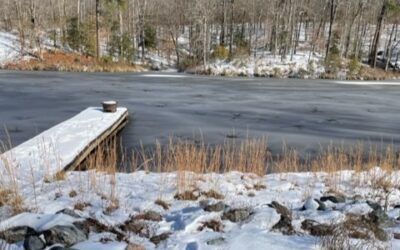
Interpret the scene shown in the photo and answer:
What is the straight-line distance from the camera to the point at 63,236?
→ 359cm

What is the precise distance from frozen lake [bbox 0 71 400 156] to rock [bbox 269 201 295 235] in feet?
15.0

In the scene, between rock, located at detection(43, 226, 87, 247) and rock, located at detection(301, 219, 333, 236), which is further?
rock, located at detection(301, 219, 333, 236)

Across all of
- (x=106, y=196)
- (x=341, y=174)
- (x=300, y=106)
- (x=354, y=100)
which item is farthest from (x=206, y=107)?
(x=106, y=196)

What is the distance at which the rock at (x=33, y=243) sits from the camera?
11.4 feet

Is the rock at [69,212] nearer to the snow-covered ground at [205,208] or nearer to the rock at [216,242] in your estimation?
the snow-covered ground at [205,208]

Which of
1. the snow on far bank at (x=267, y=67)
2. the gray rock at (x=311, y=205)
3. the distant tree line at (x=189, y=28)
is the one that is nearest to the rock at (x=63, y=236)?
the gray rock at (x=311, y=205)

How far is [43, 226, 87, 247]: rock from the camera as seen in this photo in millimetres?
3568

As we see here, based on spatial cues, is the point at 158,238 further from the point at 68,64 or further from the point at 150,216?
the point at 68,64

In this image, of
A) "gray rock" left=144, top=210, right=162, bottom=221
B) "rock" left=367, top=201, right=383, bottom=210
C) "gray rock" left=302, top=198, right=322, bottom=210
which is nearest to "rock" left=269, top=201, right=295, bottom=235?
"gray rock" left=302, top=198, right=322, bottom=210

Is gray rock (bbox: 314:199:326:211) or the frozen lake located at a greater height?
gray rock (bbox: 314:199:326:211)

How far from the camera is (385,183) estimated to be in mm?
5926

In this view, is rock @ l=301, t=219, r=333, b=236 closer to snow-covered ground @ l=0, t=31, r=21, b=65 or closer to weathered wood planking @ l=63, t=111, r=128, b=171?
weathered wood planking @ l=63, t=111, r=128, b=171

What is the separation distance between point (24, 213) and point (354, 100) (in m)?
16.0

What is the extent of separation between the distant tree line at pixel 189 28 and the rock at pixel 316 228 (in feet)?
101
